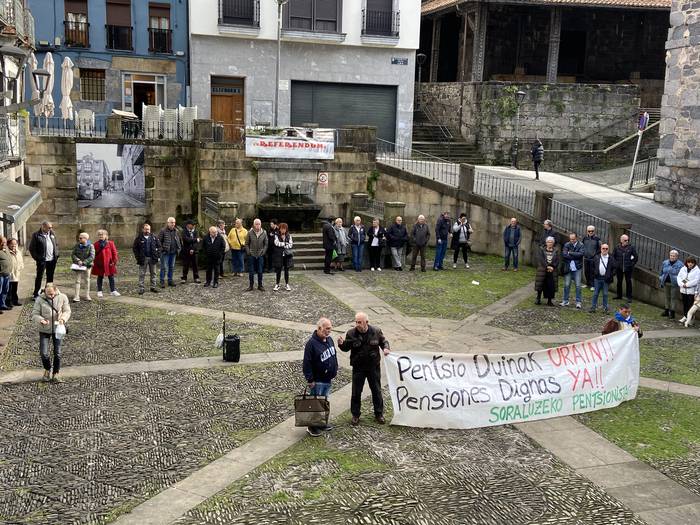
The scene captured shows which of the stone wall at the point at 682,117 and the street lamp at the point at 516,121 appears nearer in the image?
the stone wall at the point at 682,117

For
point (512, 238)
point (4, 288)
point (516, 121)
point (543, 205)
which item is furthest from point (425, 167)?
point (4, 288)

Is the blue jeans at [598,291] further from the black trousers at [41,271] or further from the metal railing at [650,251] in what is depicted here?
the black trousers at [41,271]

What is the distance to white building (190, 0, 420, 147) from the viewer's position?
3191 cm

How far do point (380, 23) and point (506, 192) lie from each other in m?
11.9

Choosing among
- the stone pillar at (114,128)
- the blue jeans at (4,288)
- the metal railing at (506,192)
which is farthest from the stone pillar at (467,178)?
the blue jeans at (4,288)

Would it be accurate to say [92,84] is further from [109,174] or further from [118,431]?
[118,431]

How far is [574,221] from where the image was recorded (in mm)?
22812

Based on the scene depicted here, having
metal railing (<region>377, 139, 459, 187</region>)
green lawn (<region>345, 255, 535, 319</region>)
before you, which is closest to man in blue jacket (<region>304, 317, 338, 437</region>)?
green lawn (<region>345, 255, 535, 319</region>)

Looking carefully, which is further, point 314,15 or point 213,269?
point 314,15

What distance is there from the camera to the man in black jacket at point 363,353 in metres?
10.5

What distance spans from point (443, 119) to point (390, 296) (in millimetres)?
21422

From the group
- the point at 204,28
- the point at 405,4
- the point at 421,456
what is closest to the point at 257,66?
the point at 204,28

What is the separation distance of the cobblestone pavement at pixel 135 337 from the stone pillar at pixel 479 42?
25174 mm

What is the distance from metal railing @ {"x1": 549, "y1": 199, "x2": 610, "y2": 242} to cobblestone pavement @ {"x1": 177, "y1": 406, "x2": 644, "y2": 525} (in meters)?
12.7
